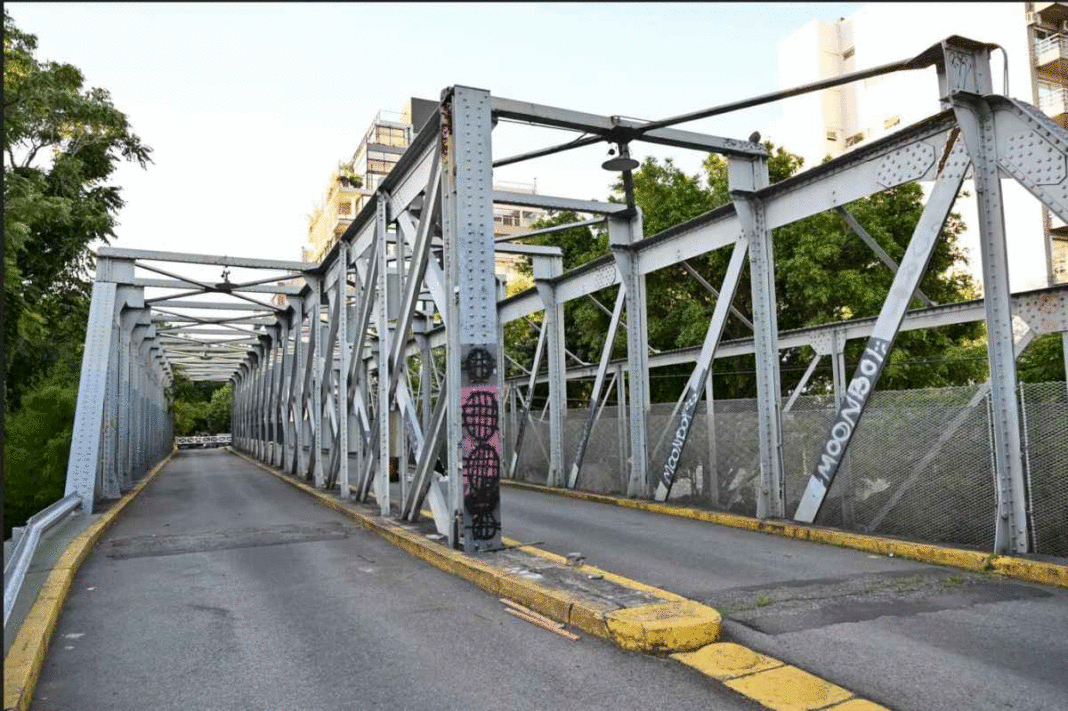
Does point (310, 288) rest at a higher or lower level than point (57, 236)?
lower

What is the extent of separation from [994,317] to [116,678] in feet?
26.1

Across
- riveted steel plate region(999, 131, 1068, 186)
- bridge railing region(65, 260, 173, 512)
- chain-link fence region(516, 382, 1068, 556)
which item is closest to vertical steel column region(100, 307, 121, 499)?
bridge railing region(65, 260, 173, 512)

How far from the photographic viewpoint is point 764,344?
10602mm

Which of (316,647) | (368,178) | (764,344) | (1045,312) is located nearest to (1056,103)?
(1045,312)

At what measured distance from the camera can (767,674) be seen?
4492 mm

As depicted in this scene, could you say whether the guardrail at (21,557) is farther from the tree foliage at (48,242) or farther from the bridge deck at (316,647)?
the tree foliage at (48,242)

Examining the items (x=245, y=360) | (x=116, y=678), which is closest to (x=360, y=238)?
(x=116, y=678)

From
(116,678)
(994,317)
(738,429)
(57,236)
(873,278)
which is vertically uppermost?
(57,236)

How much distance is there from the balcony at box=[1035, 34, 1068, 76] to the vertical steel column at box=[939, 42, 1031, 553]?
25882 mm

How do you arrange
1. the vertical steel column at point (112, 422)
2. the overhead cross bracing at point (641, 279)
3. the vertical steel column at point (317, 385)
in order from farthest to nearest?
the vertical steel column at point (317, 385) < the vertical steel column at point (112, 422) < the overhead cross bracing at point (641, 279)

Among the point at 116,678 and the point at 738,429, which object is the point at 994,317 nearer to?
the point at 738,429

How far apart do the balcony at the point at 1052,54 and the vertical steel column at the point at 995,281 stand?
2588 centimetres

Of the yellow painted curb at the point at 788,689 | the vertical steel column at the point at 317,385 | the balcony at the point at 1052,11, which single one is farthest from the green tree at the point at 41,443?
the balcony at the point at 1052,11

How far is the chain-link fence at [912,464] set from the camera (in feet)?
23.7
